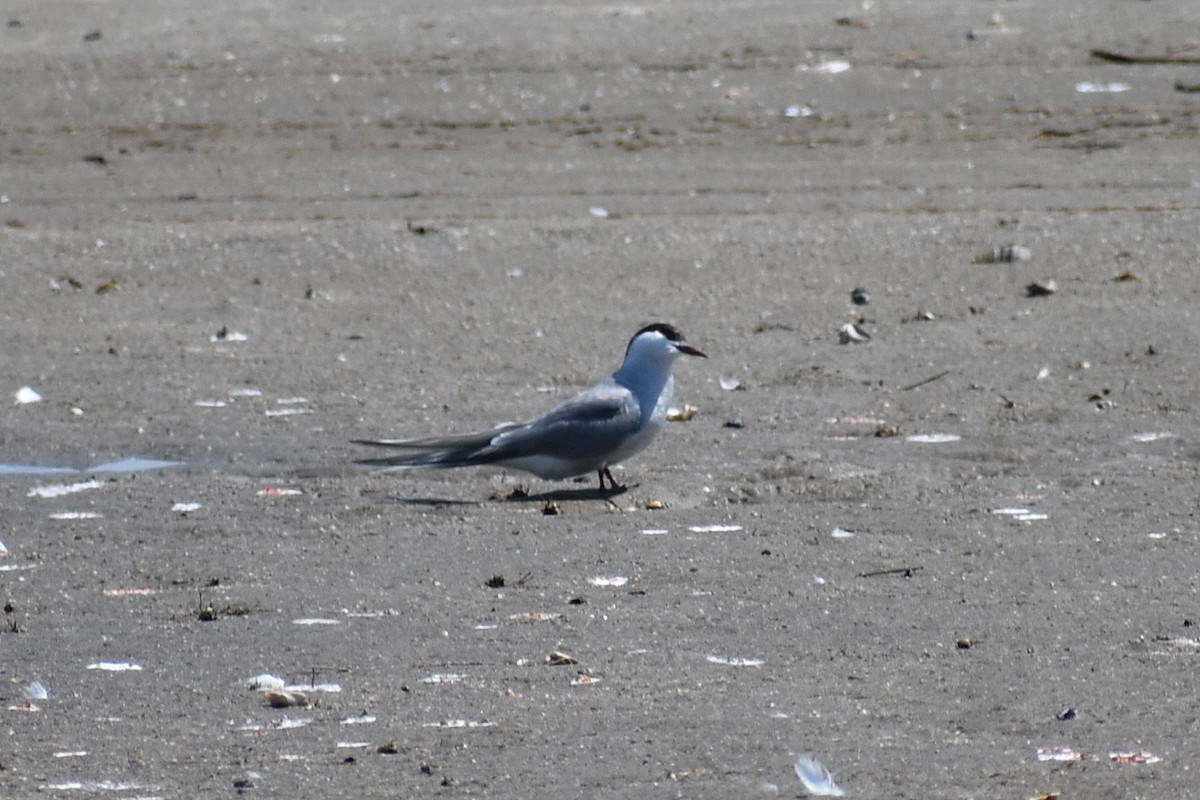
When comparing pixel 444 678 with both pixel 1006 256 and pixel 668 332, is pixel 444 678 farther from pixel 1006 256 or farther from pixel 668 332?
pixel 1006 256

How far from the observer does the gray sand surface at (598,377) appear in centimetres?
491

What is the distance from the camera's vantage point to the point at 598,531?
6879 mm

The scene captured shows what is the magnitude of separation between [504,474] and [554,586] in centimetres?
190

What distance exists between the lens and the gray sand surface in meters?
4.91

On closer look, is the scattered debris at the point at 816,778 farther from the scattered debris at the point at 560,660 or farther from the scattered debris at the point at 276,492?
the scattered debris at the point at 276,492

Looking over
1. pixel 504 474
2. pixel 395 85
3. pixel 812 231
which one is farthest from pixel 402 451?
pixel 395 85

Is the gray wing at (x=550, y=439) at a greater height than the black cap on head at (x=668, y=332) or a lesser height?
lesser

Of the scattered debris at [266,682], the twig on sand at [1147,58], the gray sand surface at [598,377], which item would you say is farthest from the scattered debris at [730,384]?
the twig on sand at [1147,58]

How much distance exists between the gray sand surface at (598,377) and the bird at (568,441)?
0.54 feet

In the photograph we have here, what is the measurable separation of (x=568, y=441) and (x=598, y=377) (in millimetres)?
1872

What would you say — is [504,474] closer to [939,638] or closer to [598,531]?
[598,531]

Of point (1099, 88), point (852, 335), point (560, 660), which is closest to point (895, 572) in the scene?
point (560, 660)

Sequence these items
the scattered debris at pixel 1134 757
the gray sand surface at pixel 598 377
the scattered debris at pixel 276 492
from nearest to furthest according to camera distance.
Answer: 1. the scattered debris at pixel 1134 757
2. the gray sand surface at pixel 598 377
3. the scattered debris at pixel 276 492

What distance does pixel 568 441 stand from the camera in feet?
24.3
